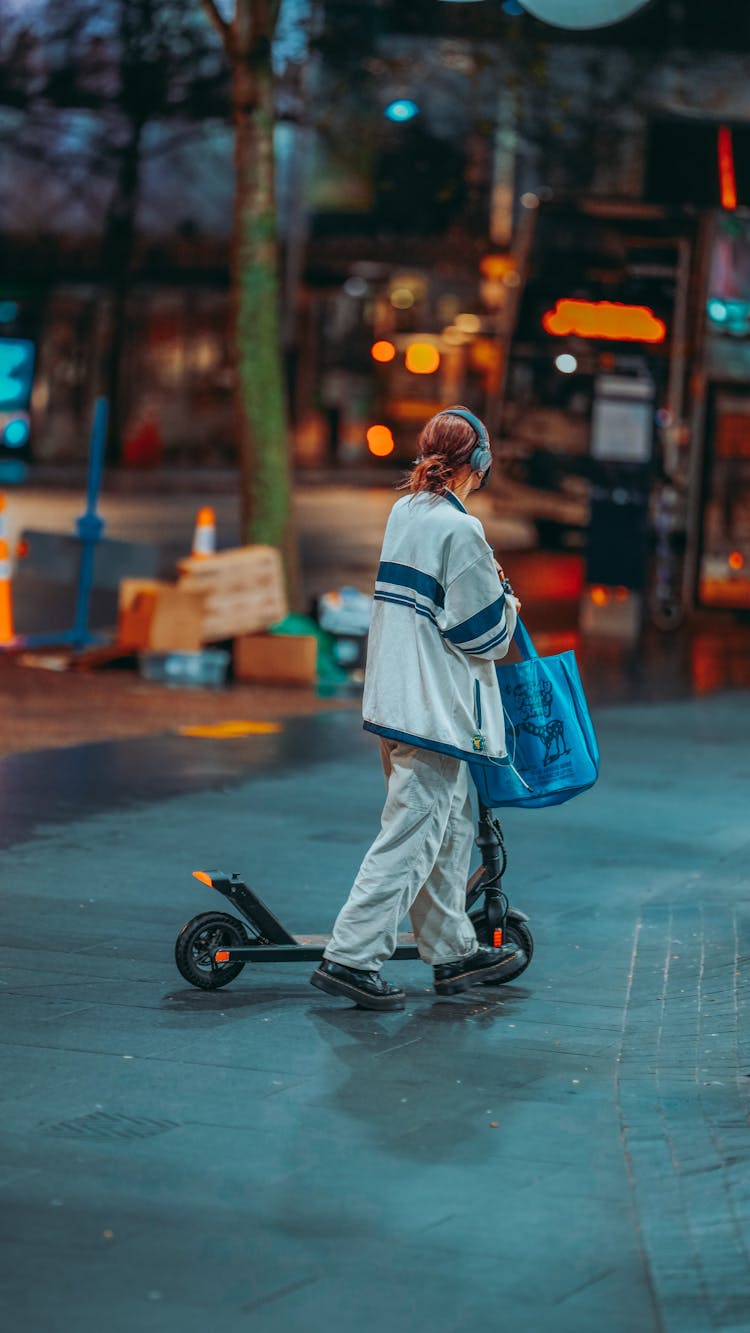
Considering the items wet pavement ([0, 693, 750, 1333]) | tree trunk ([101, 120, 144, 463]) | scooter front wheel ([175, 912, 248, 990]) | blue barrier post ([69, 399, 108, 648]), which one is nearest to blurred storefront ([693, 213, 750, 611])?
blue barrier post ([69, 399, 108, 648])

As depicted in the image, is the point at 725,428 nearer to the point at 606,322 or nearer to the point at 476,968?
the point at 606,322

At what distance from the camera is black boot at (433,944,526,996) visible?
6.57m

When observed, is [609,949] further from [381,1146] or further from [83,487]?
[83,487]

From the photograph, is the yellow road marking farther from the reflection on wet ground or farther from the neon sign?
the neon sign

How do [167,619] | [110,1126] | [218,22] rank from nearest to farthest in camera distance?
[110,1126]
[167,619]
[218,22]

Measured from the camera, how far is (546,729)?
6.65 meters

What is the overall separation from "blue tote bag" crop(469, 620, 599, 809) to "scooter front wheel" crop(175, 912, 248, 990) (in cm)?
88

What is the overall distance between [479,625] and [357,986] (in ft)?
3.75

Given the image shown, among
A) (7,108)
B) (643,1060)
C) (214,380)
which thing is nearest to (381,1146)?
(643,1060)

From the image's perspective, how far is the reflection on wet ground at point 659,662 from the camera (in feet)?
51.4

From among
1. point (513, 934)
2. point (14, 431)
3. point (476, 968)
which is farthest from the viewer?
point (14, 431)

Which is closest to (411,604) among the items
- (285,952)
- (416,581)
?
(416,581)

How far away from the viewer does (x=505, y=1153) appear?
201 inches

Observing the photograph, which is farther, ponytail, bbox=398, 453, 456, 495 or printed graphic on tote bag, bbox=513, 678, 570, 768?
printed graphic on tote bag, bbox=513, 678, 570, 768
